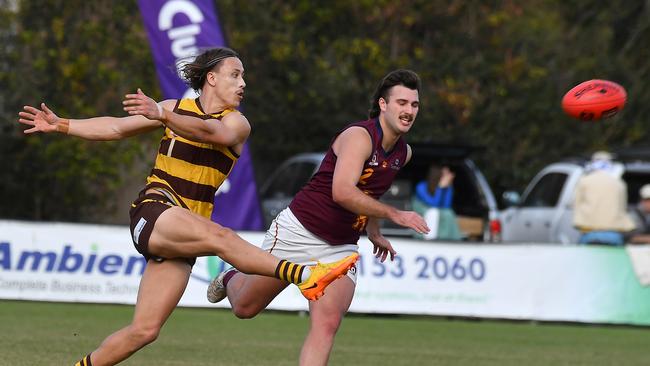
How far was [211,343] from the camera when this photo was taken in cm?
1177

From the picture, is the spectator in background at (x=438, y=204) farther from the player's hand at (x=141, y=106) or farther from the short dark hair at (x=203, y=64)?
the player's hand at (x=141, y=106)

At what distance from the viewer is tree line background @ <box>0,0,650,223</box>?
73.6 feet

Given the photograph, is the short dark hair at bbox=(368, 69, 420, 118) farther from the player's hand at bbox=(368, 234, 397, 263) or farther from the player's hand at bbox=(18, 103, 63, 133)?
the player's hand at bbox=(18, 103, 63, 133)

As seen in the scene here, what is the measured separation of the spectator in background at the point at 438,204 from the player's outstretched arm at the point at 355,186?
9.22 meters

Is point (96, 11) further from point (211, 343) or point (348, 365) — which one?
point (348, 365)

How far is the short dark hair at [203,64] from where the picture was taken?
24.6 ft

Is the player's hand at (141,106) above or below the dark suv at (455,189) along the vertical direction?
above

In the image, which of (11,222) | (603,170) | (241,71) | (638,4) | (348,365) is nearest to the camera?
(241,71)

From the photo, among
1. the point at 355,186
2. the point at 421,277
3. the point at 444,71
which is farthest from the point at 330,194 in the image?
the point at 444,71

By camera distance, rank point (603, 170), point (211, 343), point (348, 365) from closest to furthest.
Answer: point (348, 365) < point (211, 343) < point (603, 170)

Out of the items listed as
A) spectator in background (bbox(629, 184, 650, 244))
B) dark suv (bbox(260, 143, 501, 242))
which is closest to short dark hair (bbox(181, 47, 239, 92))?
dark suv (bbox(260, 143, 501, 242))

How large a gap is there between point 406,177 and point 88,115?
6666mm

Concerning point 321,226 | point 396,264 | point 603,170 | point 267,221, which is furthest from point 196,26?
point 321,226

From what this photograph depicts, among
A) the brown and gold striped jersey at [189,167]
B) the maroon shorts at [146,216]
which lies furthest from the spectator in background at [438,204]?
the maroon shorts at [146,216]
